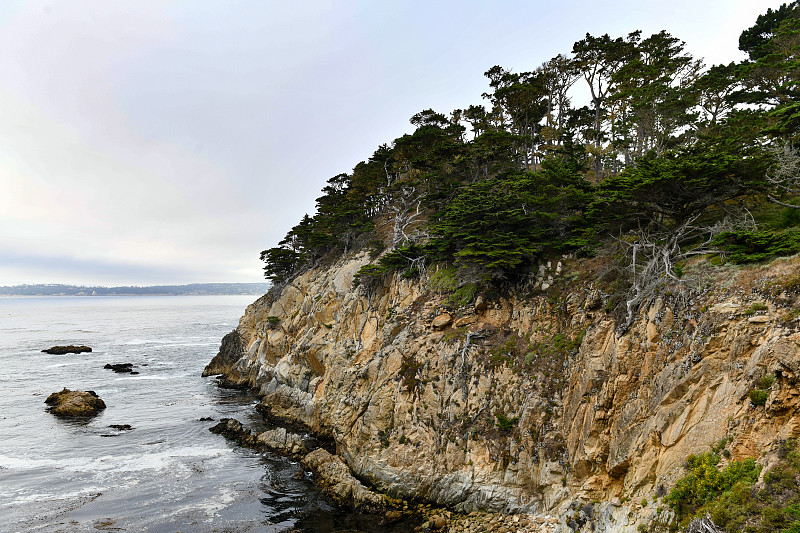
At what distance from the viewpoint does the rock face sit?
33094 millimetres

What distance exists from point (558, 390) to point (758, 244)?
29.7 ft

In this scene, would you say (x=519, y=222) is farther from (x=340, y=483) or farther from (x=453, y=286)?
(x=340, y=483)

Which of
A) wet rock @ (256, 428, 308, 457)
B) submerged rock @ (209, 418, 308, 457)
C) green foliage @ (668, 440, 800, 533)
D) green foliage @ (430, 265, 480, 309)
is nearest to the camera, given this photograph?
green foliage @ (668, 440, 800, 533)

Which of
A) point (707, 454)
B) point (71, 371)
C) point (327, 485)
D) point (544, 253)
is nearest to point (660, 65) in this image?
point (544, 253)

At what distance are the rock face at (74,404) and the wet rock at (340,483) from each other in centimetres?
2512

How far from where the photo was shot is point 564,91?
1543 inches

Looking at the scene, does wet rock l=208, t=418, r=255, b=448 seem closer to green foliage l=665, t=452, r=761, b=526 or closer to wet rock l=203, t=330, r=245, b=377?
A: wet rock l=203, t=330, r=245, b=377

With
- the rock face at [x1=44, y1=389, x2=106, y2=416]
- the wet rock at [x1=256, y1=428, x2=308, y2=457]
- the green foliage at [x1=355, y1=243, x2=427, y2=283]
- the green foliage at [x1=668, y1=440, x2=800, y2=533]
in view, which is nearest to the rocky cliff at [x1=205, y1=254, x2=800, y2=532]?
the green foliage at [x1=668, y1=440, x2=800, y2=533]

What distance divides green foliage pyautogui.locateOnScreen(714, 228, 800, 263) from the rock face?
46.2m

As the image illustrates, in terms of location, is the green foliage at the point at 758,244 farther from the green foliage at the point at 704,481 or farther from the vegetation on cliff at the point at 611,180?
the green foliage at the point at 704,481

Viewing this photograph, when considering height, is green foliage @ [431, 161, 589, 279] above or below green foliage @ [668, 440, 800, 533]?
above

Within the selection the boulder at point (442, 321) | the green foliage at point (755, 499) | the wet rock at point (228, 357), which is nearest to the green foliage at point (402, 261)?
the boulder at point (442, 321)

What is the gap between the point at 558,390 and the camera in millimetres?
16719

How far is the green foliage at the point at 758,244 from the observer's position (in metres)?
11.3
